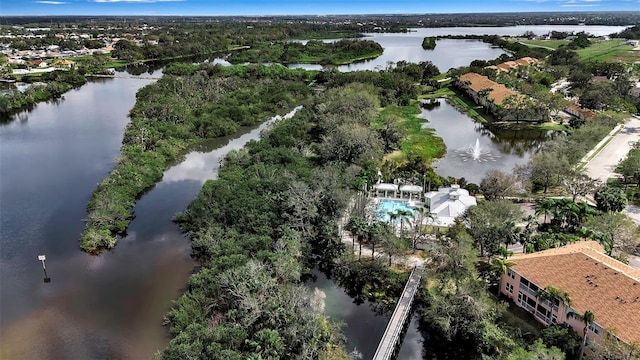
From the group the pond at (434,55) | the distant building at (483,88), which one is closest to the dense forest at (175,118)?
the distant building at (483,88)

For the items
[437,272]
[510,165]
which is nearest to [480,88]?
[510,165]

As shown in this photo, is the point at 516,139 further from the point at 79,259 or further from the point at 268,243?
the point at 79,259

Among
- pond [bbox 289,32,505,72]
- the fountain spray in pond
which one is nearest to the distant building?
the fountain spray in pond

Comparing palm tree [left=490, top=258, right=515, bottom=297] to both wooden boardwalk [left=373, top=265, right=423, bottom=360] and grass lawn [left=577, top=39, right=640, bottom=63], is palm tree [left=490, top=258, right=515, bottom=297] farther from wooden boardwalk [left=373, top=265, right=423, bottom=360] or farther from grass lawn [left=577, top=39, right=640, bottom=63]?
grass lawn [left=577, top=39, right=640, bottom=63]

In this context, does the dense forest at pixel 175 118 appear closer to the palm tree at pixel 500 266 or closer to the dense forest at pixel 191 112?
the dense forest at pixel 191 112

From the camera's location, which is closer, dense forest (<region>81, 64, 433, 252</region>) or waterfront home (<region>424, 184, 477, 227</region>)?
waterfront home (<region>424, 184, 477, 227</region>)

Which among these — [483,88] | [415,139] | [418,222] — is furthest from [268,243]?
[483,88]

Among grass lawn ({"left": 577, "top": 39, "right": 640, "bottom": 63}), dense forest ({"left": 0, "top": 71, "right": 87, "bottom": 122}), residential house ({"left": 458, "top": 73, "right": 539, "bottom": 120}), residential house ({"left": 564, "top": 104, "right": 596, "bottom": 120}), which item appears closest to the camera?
residential house ({"left": 564, "top": 104, "right": 596, "bottom": 120})
